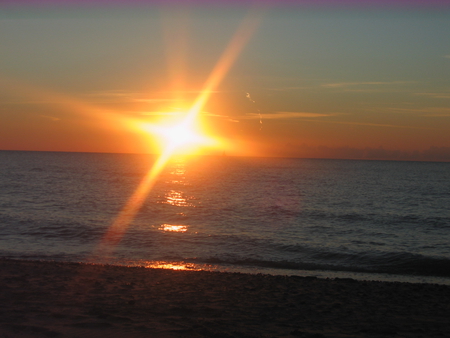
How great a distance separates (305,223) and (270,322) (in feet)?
69.3

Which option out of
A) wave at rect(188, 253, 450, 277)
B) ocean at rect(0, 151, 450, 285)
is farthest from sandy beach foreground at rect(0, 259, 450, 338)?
wave at rect(188, 253, 450, 277)

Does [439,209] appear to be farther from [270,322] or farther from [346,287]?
[270,322]

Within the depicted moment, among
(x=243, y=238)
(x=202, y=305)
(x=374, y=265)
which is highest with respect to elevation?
(x=202, y=305)

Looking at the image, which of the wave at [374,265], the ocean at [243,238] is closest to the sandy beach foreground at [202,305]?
the ocean at [243,238]

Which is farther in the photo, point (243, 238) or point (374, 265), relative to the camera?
point (243, 238)

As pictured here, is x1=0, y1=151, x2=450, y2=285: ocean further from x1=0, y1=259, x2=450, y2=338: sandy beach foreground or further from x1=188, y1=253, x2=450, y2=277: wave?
x1=0, y1=259, x2=450, y2=338: sandy beach foreground

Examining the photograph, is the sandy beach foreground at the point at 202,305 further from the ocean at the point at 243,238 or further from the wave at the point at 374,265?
the wave at the point at 374,265

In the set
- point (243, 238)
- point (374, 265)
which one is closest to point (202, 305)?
point (374, 265)

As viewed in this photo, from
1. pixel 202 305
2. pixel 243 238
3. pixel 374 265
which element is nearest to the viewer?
pixel 202 305

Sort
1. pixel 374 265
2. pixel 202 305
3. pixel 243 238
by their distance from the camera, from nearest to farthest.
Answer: pixel 202 305, pixel 374 265, pixel 243 238

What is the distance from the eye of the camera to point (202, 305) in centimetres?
1062

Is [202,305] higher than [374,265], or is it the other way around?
[202,305]

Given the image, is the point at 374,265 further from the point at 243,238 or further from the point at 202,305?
the point at 202,305

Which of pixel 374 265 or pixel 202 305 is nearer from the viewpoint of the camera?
pixel 202 305
